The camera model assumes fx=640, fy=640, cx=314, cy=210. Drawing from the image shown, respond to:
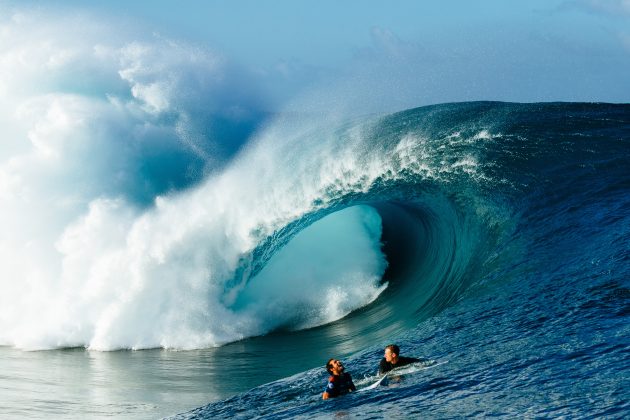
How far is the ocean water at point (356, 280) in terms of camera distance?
23.3ft

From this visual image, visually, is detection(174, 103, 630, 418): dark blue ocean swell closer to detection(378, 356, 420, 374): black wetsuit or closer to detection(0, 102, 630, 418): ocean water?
detection(0, 102, 630, 418): ocean water

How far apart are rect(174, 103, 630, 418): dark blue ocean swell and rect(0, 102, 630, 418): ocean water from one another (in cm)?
4

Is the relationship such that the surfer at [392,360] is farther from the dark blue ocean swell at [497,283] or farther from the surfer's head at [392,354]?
the dark blue ocean swell at [497,283]

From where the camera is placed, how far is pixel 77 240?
1546 cm

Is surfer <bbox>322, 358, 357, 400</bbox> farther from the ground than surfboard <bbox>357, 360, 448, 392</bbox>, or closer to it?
farther from the ground

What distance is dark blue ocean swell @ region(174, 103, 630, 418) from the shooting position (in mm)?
6055

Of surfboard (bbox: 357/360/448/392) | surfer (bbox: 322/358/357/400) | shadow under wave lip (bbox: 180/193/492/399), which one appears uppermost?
shadow under wave lip (bbox: 180/193/492/399)

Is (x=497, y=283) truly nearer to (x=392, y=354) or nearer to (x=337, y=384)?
(x=392, y=354)

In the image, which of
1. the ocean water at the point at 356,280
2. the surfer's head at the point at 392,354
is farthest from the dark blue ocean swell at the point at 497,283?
the surfer's head at the point at 392,354

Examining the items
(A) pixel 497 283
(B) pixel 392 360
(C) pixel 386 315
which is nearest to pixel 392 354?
(B) pixel 392 360

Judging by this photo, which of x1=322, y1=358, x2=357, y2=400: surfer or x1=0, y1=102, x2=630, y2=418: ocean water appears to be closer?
x1=0, y1=102, x2=630, y2=418: ocean water

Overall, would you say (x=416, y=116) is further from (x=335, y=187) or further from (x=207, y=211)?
(x=207, y=211)

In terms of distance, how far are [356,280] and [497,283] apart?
197 inches

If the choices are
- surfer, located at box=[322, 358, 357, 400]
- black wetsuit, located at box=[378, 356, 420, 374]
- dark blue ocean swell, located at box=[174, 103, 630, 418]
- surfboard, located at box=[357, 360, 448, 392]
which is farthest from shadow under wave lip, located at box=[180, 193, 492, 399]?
surfboard, located at box=[357, 360, 448, 392]
